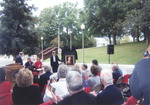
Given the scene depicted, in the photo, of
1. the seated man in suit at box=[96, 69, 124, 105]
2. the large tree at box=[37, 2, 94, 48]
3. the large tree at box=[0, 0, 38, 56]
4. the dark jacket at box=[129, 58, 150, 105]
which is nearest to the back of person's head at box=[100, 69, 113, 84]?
the seated man in suit at box=[96, 69, 124, 105]

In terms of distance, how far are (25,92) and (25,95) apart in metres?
0.04

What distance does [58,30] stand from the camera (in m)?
6.41

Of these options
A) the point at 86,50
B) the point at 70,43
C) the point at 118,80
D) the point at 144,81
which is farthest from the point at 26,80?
the point at 86,50

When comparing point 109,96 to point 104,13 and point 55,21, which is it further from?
point 104,13

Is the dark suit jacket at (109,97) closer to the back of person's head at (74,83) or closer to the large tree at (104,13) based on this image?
the back of person's head at (74,83)

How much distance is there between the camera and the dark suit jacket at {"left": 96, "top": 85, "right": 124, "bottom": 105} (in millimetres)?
1695

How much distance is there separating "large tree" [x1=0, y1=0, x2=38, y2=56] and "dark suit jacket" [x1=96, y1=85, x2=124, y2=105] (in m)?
3.43

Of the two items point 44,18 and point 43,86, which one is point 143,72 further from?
point 44,18

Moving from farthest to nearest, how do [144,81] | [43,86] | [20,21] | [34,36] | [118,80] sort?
[34,36] < [20,21] < [118,80] < [43,86] < [144,81]

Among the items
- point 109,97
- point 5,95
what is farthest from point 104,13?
point 5,95

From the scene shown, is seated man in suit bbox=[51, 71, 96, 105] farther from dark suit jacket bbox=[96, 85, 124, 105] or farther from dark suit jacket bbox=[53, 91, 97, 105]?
dark suit jacket bbox=[96, 85, 124, 105]

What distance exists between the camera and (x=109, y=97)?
1.71 metres

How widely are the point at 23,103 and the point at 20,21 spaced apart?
12.3ft

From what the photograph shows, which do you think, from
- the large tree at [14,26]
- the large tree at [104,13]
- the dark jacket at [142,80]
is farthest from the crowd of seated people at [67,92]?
the large tree at [104,13]
